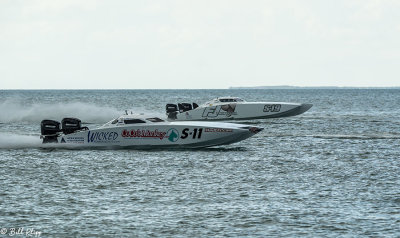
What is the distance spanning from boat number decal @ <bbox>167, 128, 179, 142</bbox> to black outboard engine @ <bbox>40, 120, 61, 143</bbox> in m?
4.68

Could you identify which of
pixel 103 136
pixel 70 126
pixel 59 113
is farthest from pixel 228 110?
pixel 70 126

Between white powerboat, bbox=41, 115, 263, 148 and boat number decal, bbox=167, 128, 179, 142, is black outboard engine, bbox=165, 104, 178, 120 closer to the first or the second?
white powerboat, bbox=41, 115, 263, 148

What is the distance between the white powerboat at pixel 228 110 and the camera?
42.8m

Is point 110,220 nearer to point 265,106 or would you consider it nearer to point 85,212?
point 85,212

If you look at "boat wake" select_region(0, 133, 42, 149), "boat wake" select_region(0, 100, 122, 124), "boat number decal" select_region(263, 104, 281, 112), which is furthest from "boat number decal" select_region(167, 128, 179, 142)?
"boat wake" select_region(0, 100, 122, 124)

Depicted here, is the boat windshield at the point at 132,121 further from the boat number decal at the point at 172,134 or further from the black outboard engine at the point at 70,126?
the black outboard engine at the point at 70,126

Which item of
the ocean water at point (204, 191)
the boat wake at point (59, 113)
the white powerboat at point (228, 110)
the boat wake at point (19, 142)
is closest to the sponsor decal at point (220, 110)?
the white powerboat at point (228, 110)

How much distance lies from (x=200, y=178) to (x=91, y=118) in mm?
34076

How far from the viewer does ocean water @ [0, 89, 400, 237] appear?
13.1 m

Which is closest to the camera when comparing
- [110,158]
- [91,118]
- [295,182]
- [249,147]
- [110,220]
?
[110,220]

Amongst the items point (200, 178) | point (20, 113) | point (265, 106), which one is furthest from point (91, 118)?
point (200, 178)

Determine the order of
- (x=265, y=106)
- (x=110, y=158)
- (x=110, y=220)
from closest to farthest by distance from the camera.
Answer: (x=110, y=220) → (x=110, y=158) → (x=265, y=106)

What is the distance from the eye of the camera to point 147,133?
1009 inches

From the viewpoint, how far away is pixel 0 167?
72.2ft
